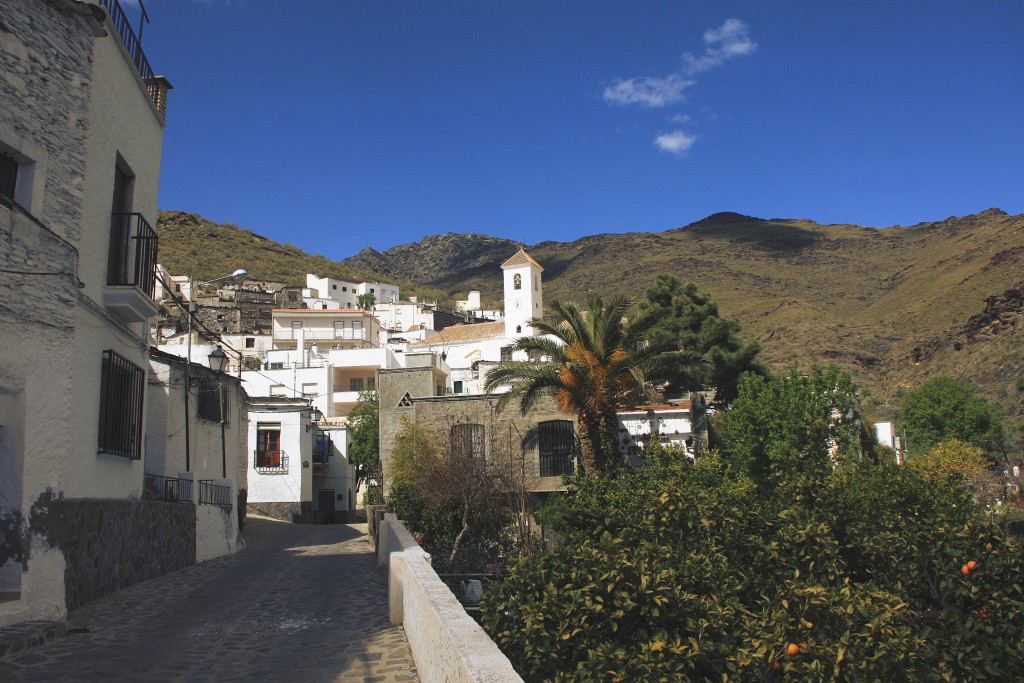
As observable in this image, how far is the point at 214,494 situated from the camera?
1955cm

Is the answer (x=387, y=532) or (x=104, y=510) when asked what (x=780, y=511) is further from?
(x=104, y=510)

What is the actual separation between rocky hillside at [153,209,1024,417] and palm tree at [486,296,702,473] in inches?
1429

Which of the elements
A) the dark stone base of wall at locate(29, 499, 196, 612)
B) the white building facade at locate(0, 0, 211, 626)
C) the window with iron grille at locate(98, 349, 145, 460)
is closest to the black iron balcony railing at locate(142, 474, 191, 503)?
the dark stone base of wall at locate(29, 499, 196, 612)

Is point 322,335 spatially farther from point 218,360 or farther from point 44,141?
point 44,141

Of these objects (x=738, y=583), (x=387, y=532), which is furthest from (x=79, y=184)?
(x=738, y=583)

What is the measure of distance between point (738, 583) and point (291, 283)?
90546 millimetres

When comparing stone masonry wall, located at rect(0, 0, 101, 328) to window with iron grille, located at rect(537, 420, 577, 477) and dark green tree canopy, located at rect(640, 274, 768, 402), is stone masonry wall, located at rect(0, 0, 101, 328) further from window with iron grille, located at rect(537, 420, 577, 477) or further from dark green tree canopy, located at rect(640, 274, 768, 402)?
dark green tree canopy, located at rect(640, 274, 768, 402)

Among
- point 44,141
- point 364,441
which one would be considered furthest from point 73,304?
point 364,441

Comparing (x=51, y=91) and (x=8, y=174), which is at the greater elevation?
(x=51, y=91)

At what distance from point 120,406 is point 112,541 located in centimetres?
197

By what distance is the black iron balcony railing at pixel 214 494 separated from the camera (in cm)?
1821

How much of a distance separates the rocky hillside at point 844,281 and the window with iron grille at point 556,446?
112 feet

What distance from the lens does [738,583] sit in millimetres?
9227

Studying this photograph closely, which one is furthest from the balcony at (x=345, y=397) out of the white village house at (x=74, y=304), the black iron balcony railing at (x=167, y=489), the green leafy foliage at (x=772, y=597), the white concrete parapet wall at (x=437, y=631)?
the white concrete parapet wall at (x=437, y=631)
